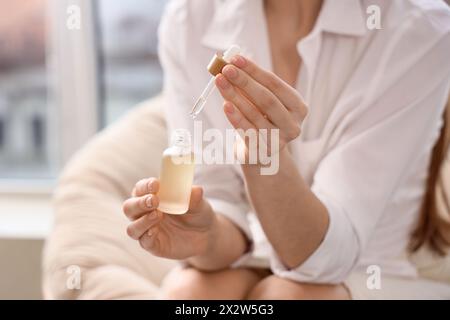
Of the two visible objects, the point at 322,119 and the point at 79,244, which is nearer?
the point at 322,119

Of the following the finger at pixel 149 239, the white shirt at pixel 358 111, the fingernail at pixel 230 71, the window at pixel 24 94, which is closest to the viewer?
the fingernail at pixel 230 71

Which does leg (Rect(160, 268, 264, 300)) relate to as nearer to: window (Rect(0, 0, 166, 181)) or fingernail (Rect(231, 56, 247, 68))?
fingernail (Rect(231, 56, 247, 68))

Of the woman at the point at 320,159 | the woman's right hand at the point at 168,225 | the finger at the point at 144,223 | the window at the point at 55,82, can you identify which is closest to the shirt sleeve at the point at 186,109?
the woman at the point at 320,159

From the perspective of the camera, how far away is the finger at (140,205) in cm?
73

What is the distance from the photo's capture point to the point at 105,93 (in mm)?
1771

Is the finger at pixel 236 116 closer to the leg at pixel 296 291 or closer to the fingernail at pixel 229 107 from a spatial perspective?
the fingernail at pixel 229 107

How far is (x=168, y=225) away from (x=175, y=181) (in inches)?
3.9

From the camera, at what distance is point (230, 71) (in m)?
0.66

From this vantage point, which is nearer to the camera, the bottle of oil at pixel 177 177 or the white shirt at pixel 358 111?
the bottle of oil at pixel 177 177

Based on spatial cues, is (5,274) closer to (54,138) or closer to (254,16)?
(54,138)

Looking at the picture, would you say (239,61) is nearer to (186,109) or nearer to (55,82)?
(186,109)

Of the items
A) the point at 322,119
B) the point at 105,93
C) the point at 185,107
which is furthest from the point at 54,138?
the point at 322,119

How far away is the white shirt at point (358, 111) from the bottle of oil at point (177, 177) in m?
0.21
